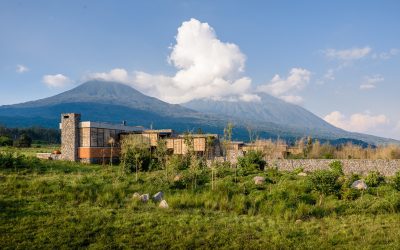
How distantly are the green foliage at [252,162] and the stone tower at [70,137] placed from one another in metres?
11.0

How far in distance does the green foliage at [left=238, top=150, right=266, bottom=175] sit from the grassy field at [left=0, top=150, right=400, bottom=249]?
10.8 ft

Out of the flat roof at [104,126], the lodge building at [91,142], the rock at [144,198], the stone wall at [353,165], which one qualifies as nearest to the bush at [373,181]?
the stone wall at [353,165]

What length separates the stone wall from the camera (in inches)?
667

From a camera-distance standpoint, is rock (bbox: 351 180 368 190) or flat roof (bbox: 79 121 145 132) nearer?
rock (bbox: 351 180 368 190)

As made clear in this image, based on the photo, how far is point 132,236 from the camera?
24.3 feet

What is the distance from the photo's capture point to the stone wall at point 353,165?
55.6 feet

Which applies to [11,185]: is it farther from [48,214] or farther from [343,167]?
[343,167]

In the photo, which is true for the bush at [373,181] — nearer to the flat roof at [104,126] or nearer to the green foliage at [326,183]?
the green foliage at [326,183]

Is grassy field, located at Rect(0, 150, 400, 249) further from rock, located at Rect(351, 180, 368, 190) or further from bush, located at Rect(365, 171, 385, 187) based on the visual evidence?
bush, located at Rect(365, 171, 385, 187)

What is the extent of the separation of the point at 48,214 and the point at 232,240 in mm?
4591

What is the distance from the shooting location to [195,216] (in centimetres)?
891

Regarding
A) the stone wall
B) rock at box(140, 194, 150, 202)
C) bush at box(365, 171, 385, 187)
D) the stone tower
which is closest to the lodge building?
the stone tower

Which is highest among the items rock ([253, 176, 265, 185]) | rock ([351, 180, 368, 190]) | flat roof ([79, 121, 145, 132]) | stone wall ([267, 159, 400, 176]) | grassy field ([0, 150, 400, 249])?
flat roof ([79, 121, 145, 132])

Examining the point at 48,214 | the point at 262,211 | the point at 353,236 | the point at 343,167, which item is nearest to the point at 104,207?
the point at 48,214
